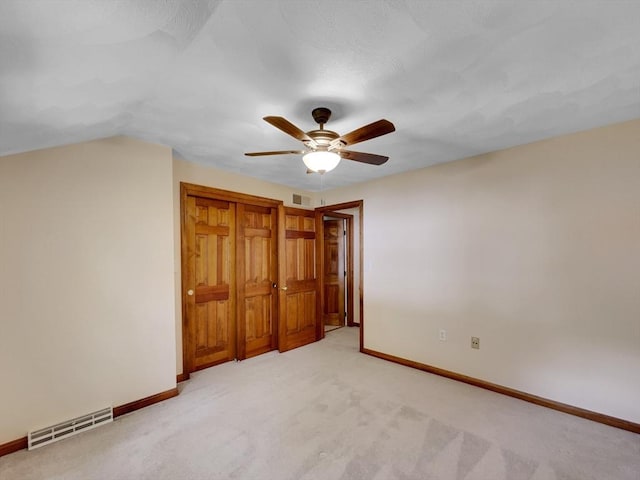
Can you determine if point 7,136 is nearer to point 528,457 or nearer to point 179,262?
point 179,262

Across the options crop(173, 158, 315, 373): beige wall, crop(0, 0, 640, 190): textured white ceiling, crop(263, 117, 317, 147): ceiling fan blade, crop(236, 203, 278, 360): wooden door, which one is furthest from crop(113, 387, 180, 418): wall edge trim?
crop(263, 117, 317, 147): ceiling fan blade

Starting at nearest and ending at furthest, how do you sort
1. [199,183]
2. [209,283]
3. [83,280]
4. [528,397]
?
[83,280], [528,397], [199,183], [209,283]

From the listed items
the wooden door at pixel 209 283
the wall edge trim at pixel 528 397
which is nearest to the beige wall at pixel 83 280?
the wooden door at pixel 209 283

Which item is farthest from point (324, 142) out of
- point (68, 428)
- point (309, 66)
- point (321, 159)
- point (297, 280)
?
point (68, 428)

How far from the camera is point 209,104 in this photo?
6.06 feet

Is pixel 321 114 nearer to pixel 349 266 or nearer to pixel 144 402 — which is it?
pixel 144 402

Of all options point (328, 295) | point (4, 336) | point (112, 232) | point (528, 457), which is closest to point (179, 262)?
point (112, 232)

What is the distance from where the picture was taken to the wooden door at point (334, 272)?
5.36m

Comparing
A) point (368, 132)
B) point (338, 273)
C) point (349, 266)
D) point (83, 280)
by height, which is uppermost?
point (368, 132)

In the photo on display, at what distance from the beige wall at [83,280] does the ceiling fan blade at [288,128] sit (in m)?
1.65

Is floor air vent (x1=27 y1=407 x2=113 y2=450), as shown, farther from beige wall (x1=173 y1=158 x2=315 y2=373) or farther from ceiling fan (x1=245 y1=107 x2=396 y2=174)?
ceiling fan (x1=245 y1=107 x2=396 y2=174)

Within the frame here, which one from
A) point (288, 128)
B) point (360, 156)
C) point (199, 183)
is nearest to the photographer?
point (288, 128)

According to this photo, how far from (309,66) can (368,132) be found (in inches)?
18.8

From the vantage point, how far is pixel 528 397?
2.55 meters
